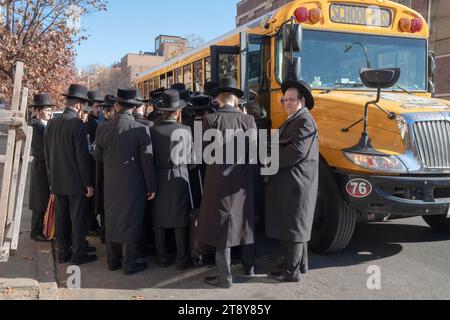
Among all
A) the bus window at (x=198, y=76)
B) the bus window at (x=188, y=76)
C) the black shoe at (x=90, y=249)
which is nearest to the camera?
the black shoe at (x=90, y=249)

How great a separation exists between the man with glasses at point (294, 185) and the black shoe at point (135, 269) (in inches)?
57.0

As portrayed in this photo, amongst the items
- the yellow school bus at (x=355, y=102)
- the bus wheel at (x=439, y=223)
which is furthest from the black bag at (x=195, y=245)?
the bus wheel at (x=439, y=223)

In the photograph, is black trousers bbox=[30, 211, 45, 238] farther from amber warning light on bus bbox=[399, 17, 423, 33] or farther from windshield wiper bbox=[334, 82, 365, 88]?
amber warning light on bus bbox=[399, 17, 423, 33]

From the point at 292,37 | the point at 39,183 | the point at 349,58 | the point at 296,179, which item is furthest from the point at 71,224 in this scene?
the point at 349,58

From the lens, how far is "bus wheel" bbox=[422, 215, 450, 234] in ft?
19.2

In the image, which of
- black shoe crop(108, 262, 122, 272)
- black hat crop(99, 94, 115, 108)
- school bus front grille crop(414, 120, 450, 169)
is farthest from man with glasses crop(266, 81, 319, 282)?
black hat crop(99, 94, 115, 108)

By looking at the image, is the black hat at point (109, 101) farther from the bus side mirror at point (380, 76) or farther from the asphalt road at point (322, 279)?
the bus side mirror at point (380, 76)

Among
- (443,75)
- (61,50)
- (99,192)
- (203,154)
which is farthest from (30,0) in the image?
(443,75)

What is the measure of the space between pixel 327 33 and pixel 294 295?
3.20 m

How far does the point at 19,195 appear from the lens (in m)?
4.43

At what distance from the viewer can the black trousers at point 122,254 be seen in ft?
15.0

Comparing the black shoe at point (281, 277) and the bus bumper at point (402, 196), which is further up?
the bus bumper at point (402, 196)

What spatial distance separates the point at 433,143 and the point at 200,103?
2654mm

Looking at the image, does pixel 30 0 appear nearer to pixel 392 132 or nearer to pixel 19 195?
pixel 19 195
